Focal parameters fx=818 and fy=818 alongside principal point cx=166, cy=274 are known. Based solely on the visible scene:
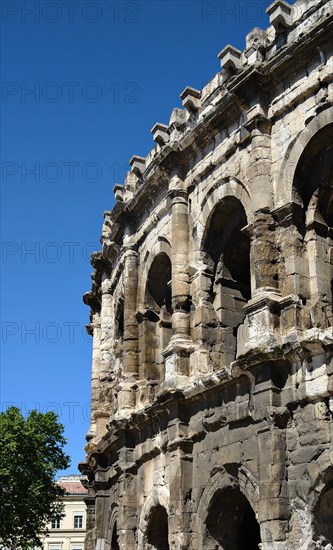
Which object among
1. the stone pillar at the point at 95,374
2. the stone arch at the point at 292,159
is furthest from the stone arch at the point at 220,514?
the stone pillar at the point at 95,374

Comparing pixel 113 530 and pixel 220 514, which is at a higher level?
pixel 113 530

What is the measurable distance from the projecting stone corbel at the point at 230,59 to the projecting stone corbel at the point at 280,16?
1.20m

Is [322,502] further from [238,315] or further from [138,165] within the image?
[138,165]

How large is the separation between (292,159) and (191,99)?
11.7ft

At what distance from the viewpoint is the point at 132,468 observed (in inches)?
614

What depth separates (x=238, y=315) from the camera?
547 inches

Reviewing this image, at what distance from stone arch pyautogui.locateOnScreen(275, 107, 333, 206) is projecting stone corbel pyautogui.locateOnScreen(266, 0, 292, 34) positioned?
68.4 inches

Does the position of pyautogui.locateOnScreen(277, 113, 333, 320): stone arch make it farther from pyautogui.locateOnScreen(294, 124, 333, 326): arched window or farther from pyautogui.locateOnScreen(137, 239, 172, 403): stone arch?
pyautogui.locateOnScreen(137, 239, 172, 403): stone arch

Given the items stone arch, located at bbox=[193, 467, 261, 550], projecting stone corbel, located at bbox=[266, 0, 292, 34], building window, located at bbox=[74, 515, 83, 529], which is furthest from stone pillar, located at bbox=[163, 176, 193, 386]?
building window, located at bbox=[74, 515, 83, 529]

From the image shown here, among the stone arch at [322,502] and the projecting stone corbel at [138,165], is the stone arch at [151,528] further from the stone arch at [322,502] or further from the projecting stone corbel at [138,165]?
the projecting stone corbel at [138,165]

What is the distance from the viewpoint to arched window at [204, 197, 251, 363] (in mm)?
13711

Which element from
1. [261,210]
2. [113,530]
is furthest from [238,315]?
[113,530]

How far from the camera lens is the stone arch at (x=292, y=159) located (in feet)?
38.5

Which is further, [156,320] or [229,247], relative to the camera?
[156,320]
